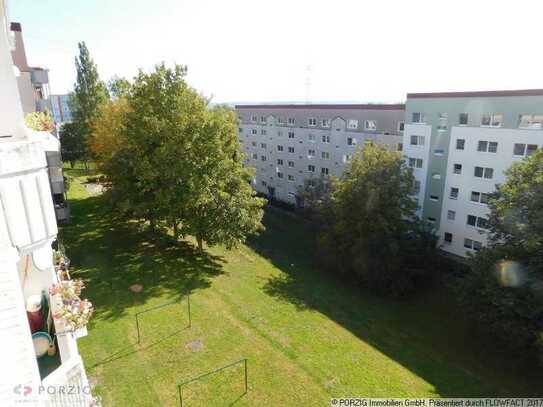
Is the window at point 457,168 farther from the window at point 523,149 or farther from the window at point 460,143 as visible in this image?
the window at point 523,149

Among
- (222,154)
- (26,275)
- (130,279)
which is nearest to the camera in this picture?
(26,275)

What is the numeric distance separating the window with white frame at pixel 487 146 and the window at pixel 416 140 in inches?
184

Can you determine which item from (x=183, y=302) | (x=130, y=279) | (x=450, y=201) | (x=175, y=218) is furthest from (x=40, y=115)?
(x=450, y=201)

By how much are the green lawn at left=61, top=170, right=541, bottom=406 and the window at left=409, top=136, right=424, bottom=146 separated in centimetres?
1294

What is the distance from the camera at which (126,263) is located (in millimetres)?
20234

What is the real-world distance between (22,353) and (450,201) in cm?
3071

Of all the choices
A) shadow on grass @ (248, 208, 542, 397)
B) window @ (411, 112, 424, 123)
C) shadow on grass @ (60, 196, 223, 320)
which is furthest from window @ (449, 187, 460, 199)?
shadow on grass @ (60, 196, 223, 320)

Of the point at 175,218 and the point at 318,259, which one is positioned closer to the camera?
the point at 175,218

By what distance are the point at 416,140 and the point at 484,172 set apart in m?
6.24

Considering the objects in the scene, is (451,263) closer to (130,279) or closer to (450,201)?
(450,201)

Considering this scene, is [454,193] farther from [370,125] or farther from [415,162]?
[370,125]

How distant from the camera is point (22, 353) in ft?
11.3

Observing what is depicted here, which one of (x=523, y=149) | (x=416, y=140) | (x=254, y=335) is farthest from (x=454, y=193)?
(x=254, y=335)

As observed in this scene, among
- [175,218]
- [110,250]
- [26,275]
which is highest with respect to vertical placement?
[26,275]
